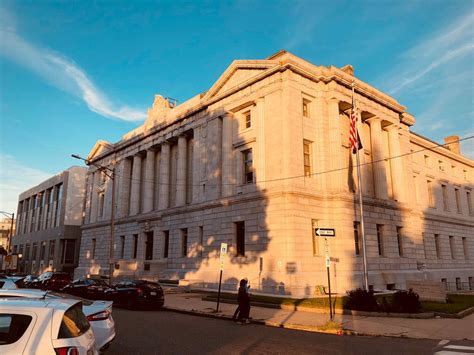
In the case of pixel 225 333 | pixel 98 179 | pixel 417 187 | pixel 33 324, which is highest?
pixel 98 179

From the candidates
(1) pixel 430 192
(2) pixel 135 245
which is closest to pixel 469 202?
(1) pixel 430 192

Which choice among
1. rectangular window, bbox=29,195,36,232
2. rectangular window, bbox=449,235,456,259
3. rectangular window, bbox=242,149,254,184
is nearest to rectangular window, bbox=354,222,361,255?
rectangular window, bbox=242,149,254,184

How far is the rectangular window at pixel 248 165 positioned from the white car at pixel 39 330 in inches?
982

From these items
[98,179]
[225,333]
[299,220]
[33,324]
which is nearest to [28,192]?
[98,179]

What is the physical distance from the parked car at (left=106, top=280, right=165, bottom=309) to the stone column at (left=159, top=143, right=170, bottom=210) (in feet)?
64.8

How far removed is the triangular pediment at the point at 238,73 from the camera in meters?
30.0

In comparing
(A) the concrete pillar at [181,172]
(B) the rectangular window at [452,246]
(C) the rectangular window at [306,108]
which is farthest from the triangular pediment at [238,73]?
(B) the rectangular window at [452,246]

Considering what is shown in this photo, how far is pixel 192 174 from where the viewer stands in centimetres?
3738

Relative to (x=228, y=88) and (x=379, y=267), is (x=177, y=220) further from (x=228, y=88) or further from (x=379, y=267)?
(x=379, y=267)

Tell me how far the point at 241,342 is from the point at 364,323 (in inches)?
241

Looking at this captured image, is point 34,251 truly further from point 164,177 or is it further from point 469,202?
point 469,202

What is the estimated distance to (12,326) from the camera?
515 cm

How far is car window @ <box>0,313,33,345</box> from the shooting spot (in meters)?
5.04

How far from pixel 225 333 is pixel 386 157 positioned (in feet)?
93.1
